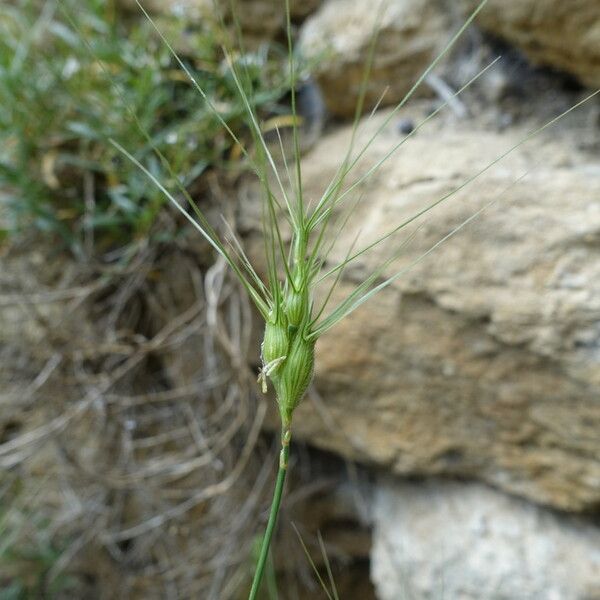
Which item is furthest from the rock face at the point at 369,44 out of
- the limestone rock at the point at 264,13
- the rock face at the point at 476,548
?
the rock face at the point at 476,548

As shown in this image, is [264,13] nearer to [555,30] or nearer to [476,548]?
[555,30]

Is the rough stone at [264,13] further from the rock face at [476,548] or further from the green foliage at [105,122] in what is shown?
the rock face at [476,548]

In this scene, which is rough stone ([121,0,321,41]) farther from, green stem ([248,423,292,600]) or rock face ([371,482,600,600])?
green stem ([248,423,292,600])

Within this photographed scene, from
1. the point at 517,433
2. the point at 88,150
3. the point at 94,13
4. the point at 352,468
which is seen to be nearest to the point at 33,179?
the point at 88,150

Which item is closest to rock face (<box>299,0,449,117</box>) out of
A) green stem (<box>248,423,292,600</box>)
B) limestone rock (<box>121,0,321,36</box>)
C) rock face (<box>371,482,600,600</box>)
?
limestone rock (<box>121,0,321,36</box>)

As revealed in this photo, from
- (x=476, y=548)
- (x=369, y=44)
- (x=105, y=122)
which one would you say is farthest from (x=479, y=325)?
→ (x=105, y=122)

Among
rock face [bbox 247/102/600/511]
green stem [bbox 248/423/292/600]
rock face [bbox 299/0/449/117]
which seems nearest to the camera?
green stem [bbox 248/423/292/600]
